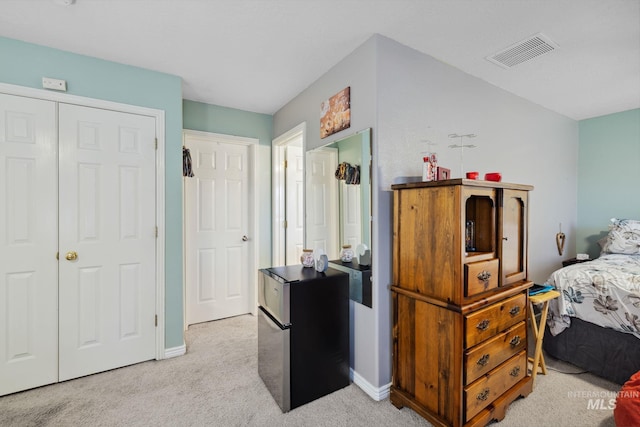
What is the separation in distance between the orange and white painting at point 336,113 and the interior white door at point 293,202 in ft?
3.42

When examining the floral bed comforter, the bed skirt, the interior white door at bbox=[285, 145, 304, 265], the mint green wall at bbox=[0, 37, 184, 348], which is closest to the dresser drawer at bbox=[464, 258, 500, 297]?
the floral bed comforter

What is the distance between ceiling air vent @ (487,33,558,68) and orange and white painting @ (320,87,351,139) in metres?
1.16

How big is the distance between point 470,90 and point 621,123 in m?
2.52

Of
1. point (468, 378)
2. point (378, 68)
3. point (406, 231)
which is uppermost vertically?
point (378, 68)

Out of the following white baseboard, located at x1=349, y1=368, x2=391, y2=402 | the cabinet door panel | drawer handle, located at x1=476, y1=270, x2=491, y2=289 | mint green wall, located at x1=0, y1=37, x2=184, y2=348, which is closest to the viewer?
drawer handle, located at x1=476, y1=270, x2=491, y2=289

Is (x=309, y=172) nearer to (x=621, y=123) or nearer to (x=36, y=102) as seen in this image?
(x=36, y=102)

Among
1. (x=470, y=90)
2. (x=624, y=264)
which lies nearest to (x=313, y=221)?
(x=470, y=90)

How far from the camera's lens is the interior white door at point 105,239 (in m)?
2.24

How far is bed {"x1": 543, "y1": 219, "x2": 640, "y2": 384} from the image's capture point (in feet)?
6.75

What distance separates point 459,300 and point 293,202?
7.77ft

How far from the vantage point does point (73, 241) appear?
89.0 inches

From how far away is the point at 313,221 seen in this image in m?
2.75

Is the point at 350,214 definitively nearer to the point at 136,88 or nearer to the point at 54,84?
the point at 136,88

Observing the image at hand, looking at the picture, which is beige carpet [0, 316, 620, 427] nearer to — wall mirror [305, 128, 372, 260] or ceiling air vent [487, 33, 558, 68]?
wall mirror [305, 128, 372, 260]
